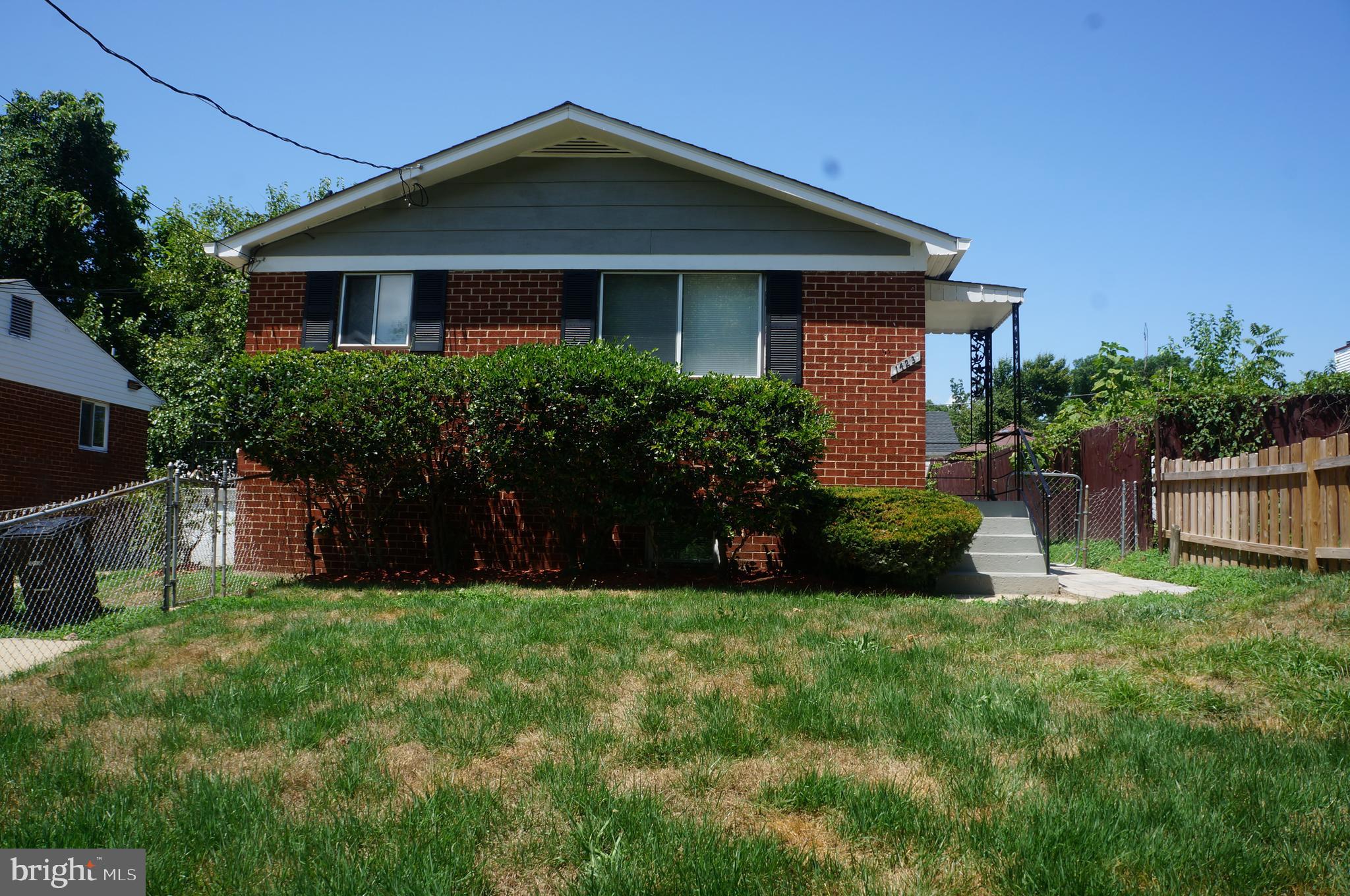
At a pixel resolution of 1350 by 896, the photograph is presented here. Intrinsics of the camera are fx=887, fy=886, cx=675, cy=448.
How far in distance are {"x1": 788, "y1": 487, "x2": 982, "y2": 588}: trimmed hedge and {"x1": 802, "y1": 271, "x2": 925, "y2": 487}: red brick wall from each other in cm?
108

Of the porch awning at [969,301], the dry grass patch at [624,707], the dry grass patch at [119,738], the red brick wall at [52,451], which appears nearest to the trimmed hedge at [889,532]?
the porch awning at [969,301]

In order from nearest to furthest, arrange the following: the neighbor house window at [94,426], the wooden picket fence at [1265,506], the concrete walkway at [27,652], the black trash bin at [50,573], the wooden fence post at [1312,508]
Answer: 1. the concrete walkway at [27,652]
2. the black trash bin at [50,573]
3. the wooden picket fence at [1265,506]
4. the wooden fence post at [1312,508]
5. the neighbor house window at [94,426]

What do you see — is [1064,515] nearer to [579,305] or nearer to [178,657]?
[579,305]

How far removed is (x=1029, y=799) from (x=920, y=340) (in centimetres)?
762

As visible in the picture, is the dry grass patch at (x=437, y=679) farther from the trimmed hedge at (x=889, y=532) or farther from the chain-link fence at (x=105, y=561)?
the trimmed hedge at (x=889, y=532)

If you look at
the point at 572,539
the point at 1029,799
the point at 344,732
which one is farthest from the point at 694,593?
the point at 1029,799

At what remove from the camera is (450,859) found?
2.83 metres

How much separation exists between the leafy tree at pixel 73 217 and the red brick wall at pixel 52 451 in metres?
7.64

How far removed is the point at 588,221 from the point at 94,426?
54.5ft

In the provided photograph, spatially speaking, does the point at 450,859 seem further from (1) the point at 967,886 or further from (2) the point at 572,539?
(2) the point at 572,539

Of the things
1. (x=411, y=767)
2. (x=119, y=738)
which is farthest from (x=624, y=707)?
(x=119, y=738)

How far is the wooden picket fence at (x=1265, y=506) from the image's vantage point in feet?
27.3

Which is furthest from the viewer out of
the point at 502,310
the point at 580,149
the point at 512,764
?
the point at 580,149

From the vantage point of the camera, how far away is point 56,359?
19.6 m
